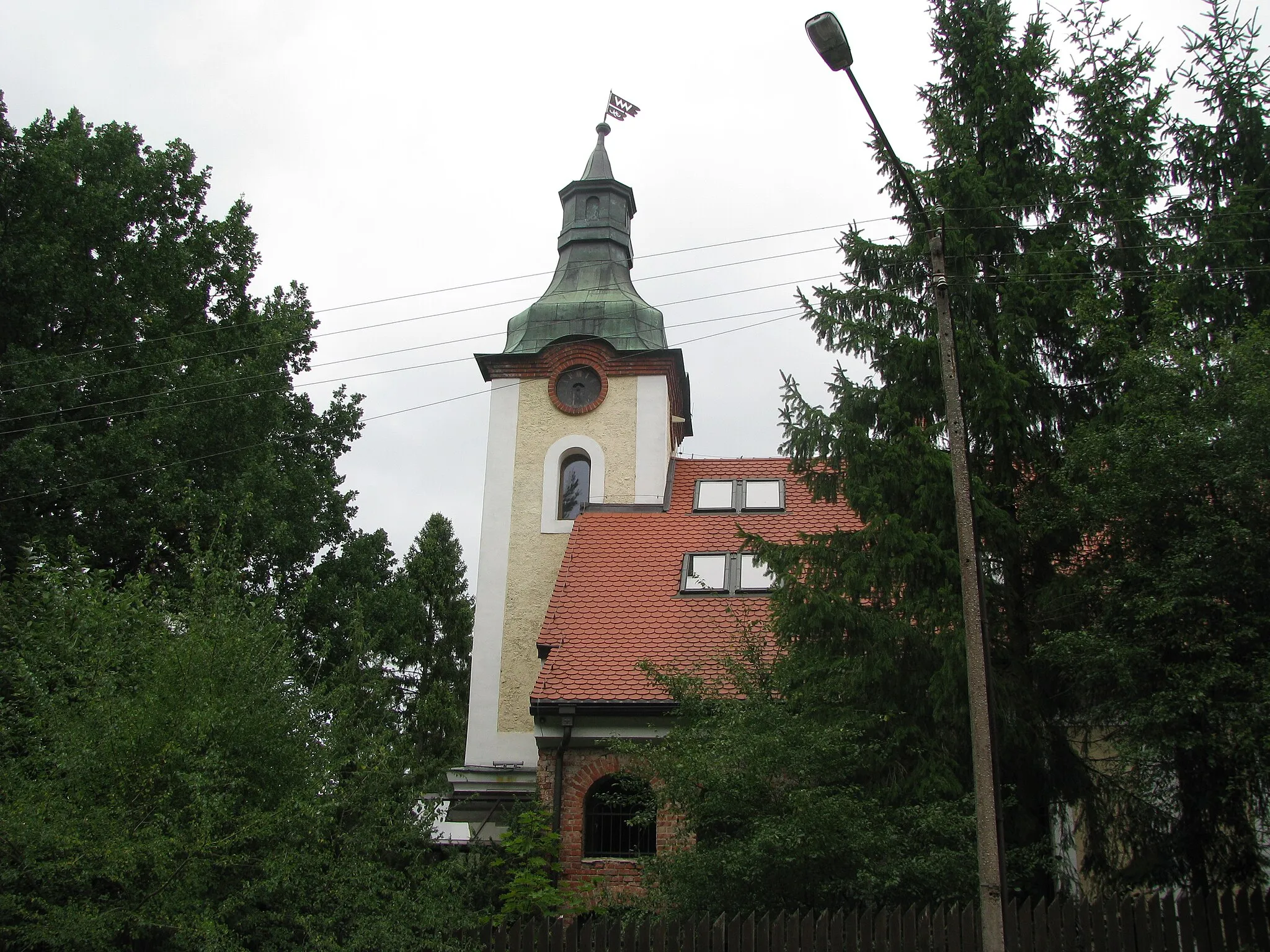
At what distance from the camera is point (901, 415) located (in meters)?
12.4

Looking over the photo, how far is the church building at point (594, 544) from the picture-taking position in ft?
52.9

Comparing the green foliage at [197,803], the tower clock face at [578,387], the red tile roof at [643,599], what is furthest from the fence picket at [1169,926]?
the tower clock face at [578,387]

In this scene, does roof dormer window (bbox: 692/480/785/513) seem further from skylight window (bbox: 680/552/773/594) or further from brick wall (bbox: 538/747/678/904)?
brick wall (bbox: 538/747/678/904)

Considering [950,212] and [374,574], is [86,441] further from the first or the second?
[950,212]

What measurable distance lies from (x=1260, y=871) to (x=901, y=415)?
536 cm

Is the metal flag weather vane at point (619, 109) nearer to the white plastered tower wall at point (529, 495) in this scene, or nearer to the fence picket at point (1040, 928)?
the white plastered tower wall at point (529, 495)

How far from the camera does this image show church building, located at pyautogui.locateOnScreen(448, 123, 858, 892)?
16109 millimetres

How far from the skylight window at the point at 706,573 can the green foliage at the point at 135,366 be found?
6.79m

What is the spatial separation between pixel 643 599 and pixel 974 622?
1012cm

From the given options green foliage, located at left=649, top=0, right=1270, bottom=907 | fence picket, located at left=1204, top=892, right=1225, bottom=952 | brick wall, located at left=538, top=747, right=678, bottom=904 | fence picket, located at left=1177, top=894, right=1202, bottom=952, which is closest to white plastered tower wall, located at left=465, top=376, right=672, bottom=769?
brick wall, located at left=538, top=747, right=678, bottom=904

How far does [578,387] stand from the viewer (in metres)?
23.0

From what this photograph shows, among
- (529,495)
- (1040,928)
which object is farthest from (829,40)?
(529,495)

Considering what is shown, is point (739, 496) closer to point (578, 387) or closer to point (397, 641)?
point (578, 387)

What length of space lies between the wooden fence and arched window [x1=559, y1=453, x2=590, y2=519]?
11801 mm
